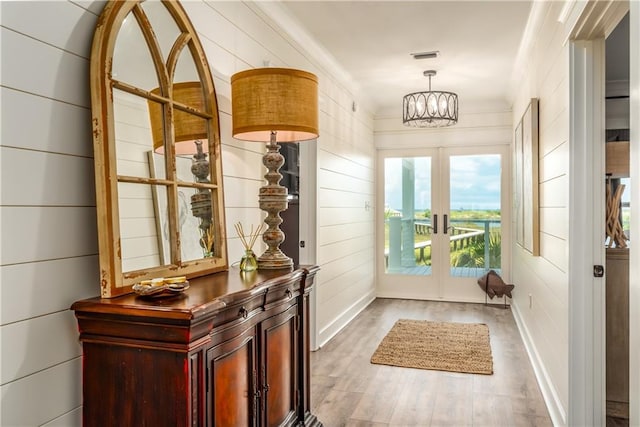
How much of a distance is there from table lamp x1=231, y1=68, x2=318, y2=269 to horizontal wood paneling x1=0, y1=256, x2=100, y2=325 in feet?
2.77

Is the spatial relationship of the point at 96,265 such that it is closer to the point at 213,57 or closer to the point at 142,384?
the point at 142,384

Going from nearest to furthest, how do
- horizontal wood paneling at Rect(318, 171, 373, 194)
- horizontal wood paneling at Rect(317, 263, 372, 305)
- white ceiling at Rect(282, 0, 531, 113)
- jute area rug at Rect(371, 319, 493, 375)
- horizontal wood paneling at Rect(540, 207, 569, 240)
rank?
horizontal wood paneling at Rect(540, 207, 569, 240)
white ceiling at Rect(282, 0, 531, 113)
jute area rug at Rect(371, 319, 493, 375)
horizontal wood paneling at Rect(318, 171, 373, 194)
horizontal wood paneling at Rect(317, 263, 372, 305)

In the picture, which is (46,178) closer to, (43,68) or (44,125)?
(44,125)

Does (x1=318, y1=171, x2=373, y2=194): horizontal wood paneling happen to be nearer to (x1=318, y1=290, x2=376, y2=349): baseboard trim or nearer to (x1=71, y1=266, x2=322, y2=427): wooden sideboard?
(x1=318, y1=290, x2=376, y2=349): baseboard trim

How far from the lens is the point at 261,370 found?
6.37ft

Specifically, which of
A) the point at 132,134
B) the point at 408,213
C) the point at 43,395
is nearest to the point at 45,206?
the point at 132,134

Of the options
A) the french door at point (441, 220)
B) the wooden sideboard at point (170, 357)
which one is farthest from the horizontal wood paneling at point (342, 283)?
the wooden sideboard at point (170, 357)

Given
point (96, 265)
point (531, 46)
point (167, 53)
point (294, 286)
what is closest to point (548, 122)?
point (531, 46)

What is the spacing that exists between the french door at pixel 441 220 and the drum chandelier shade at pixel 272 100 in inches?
167

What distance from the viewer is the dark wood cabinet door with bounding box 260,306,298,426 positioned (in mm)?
1988

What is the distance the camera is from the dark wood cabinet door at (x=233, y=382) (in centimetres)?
156

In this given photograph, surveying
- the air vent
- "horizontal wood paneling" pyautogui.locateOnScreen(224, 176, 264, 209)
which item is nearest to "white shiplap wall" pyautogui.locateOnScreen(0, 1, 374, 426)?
"horizontal wood paneling" pyautogui.locateOnScreen(224, 176, 264, 209)

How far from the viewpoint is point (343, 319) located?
4855 mm

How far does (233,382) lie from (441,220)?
16.1 feet
